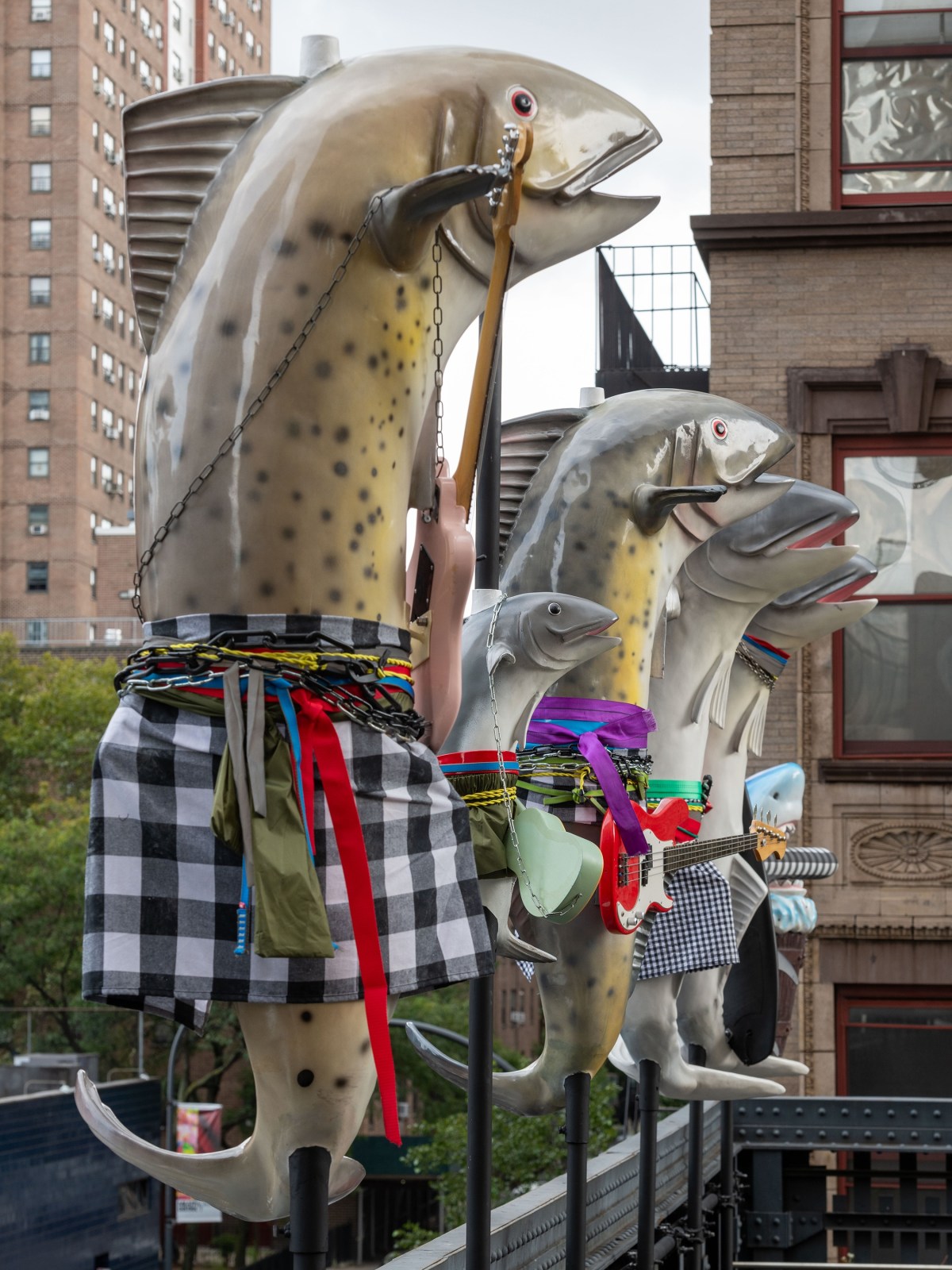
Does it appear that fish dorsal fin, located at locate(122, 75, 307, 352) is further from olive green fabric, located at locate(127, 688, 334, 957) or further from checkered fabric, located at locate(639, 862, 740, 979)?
checkered fabric, located at locate(639, 862, 740, 979)

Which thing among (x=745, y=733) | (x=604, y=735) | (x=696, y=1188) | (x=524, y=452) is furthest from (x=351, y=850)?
(x=696, y=1188)

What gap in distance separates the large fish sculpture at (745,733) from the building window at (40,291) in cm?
7776

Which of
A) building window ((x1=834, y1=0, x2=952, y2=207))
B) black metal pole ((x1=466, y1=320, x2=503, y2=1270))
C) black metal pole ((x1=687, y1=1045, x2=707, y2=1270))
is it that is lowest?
black metal pole ((x1=687, y1=1045, x2=707, y2=1270))

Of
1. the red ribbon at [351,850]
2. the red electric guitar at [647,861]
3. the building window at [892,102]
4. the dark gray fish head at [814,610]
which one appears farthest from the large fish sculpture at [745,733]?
the building window at [892,102]

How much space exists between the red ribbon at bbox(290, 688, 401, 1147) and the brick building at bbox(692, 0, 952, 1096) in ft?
32.7

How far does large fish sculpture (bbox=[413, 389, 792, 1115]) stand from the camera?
4.28 m

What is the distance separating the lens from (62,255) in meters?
79.7

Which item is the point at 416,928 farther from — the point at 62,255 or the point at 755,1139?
the point at 62,255

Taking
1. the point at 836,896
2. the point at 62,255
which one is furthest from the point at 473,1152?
the point at 62,255

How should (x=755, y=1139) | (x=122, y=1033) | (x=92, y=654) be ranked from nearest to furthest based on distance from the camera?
(x=755, y=1139), (x=122, y=1033), (x=92, y=654)

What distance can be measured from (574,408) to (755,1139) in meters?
5.07

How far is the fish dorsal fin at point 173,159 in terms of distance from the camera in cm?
288

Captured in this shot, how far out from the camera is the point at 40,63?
8056cm

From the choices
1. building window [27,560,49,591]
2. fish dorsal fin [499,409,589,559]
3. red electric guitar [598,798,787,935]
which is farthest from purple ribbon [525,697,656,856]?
building window [27,560,49,591]
